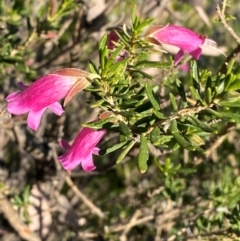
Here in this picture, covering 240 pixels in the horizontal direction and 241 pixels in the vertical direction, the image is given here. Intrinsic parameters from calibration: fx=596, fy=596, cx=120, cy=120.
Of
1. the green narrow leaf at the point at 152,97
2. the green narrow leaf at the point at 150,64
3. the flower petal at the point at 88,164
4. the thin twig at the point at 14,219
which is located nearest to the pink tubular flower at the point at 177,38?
the green narrow leaf at the point at 150,64

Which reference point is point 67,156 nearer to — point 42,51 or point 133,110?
point 133,110

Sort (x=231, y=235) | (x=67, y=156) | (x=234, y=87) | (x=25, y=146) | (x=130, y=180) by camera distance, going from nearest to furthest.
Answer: (x=234, y=87) < (x=67, y=156) < (x=231, y=235) < (x=25, y=146) < (x=130, y=180)

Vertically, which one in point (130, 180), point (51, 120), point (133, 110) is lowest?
point (130, 180)

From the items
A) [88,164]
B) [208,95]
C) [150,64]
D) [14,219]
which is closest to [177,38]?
[150,64]

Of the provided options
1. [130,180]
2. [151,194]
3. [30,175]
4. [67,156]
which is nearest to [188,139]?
[67,156]

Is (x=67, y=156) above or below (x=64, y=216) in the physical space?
above

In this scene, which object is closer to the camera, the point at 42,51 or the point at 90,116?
the point at 90,116

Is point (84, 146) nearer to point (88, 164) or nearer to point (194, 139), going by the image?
point (88, 164)

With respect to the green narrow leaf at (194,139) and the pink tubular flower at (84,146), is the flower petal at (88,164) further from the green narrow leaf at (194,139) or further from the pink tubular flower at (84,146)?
the green narrow leaf at (194,139)
